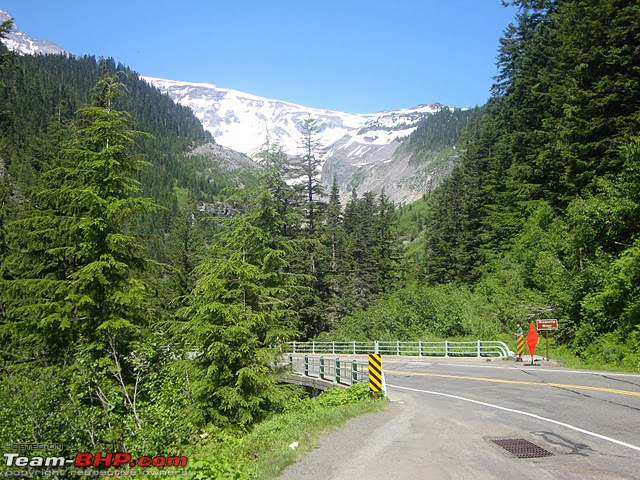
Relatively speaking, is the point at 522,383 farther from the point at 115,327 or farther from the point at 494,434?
the point at 115,327

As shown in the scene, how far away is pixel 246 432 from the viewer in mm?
13289

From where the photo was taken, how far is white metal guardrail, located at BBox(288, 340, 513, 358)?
2391 centimetres

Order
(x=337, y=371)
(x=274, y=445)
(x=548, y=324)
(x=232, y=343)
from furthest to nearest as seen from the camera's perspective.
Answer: (x=337, y=371) → (x=548, y=324) → (x=232, y=343) → (x=274, y=445)

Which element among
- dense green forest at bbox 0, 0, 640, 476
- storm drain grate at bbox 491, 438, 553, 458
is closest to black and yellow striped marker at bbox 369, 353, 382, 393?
dense green forest at bbox 0, 0, 640, 476

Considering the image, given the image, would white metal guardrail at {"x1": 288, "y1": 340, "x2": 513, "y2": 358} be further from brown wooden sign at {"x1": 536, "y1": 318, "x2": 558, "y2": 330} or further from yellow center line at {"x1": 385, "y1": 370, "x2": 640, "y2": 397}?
brown wooden sign at {"x1": 536, "y1": 318, "x2": 558, "y2": 330}

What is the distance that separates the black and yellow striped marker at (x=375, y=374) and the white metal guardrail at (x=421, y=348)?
5.31 meters

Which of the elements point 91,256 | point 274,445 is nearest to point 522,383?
point 274,445

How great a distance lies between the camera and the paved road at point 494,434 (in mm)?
6062

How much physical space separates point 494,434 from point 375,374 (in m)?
4.57

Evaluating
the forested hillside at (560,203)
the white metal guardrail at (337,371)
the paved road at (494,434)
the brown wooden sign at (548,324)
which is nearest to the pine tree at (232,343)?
the white metal guardrail at (337,371)

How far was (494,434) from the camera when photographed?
319 inches

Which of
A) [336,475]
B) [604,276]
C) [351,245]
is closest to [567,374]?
[604,276]

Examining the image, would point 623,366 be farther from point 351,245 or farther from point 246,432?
point 351,245

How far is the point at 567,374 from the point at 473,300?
55.4ft
